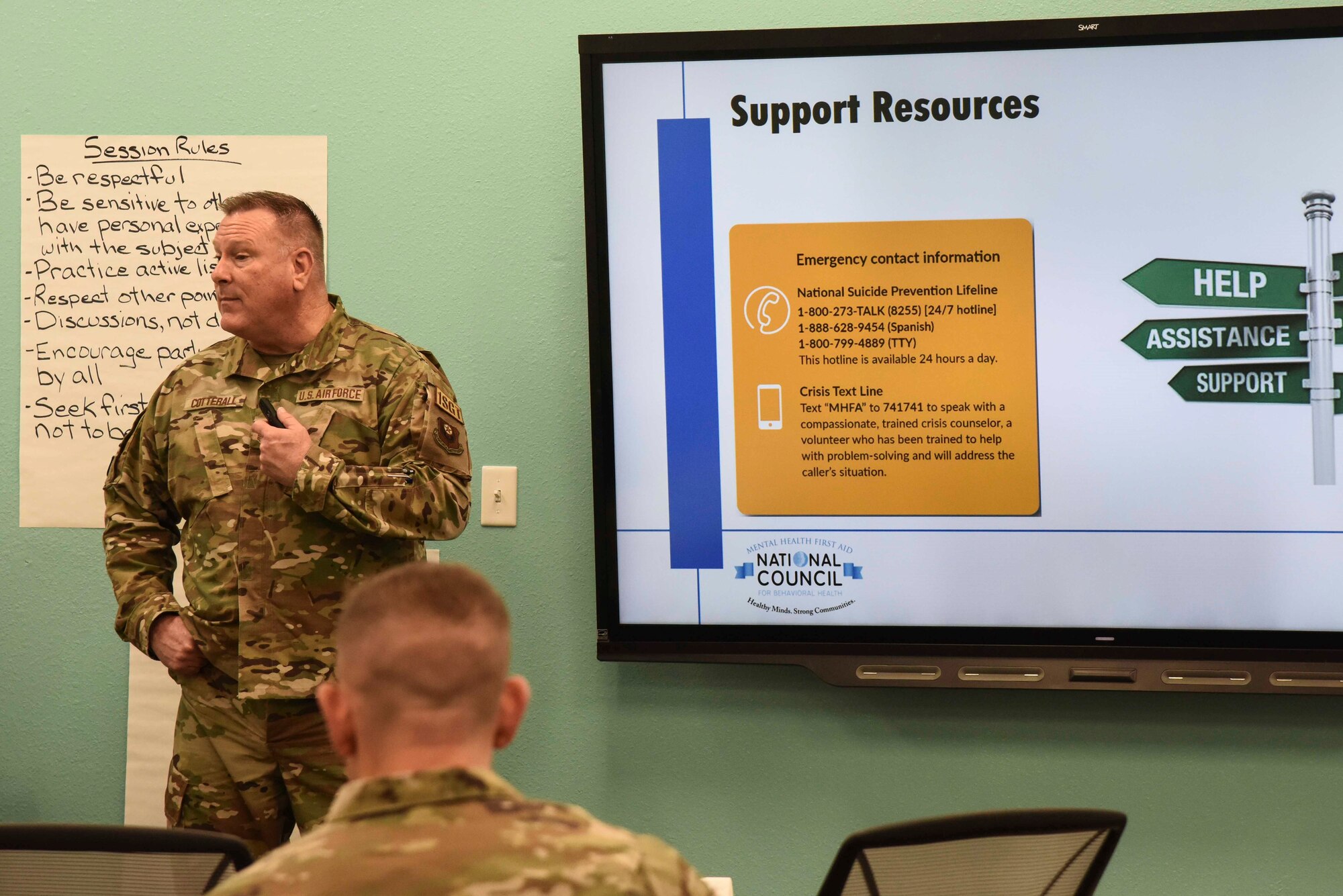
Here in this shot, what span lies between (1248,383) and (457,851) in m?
2.06

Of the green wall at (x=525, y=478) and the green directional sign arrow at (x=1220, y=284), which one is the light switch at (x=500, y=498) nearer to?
the green wall at (x=525, y=478)

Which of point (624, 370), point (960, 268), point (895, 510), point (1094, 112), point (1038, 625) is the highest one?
point (1094, 112)

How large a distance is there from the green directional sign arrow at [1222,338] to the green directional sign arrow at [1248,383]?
2 cm

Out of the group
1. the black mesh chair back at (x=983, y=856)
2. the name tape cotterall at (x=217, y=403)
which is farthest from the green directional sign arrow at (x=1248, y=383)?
the name tape cotterall at (x=217, y=403)

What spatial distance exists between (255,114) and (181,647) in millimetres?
1280

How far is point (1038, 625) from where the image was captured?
7.76 feet

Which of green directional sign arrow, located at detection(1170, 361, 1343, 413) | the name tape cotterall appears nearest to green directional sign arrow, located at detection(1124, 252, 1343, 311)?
green directional sign arrow, located at detection(1170, 361, 1343, 413)

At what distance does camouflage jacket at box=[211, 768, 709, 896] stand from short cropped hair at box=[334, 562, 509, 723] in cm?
7

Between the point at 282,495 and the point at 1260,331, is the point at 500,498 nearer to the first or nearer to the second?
the point at 282,495

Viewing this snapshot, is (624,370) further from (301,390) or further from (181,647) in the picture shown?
(181,647)

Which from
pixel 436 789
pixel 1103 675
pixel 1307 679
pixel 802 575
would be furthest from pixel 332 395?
pixel 1307 679

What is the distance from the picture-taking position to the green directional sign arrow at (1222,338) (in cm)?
232

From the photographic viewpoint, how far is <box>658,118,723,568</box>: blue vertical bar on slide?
2.41m

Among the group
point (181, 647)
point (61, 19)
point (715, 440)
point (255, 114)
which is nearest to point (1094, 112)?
point (715, 440)
